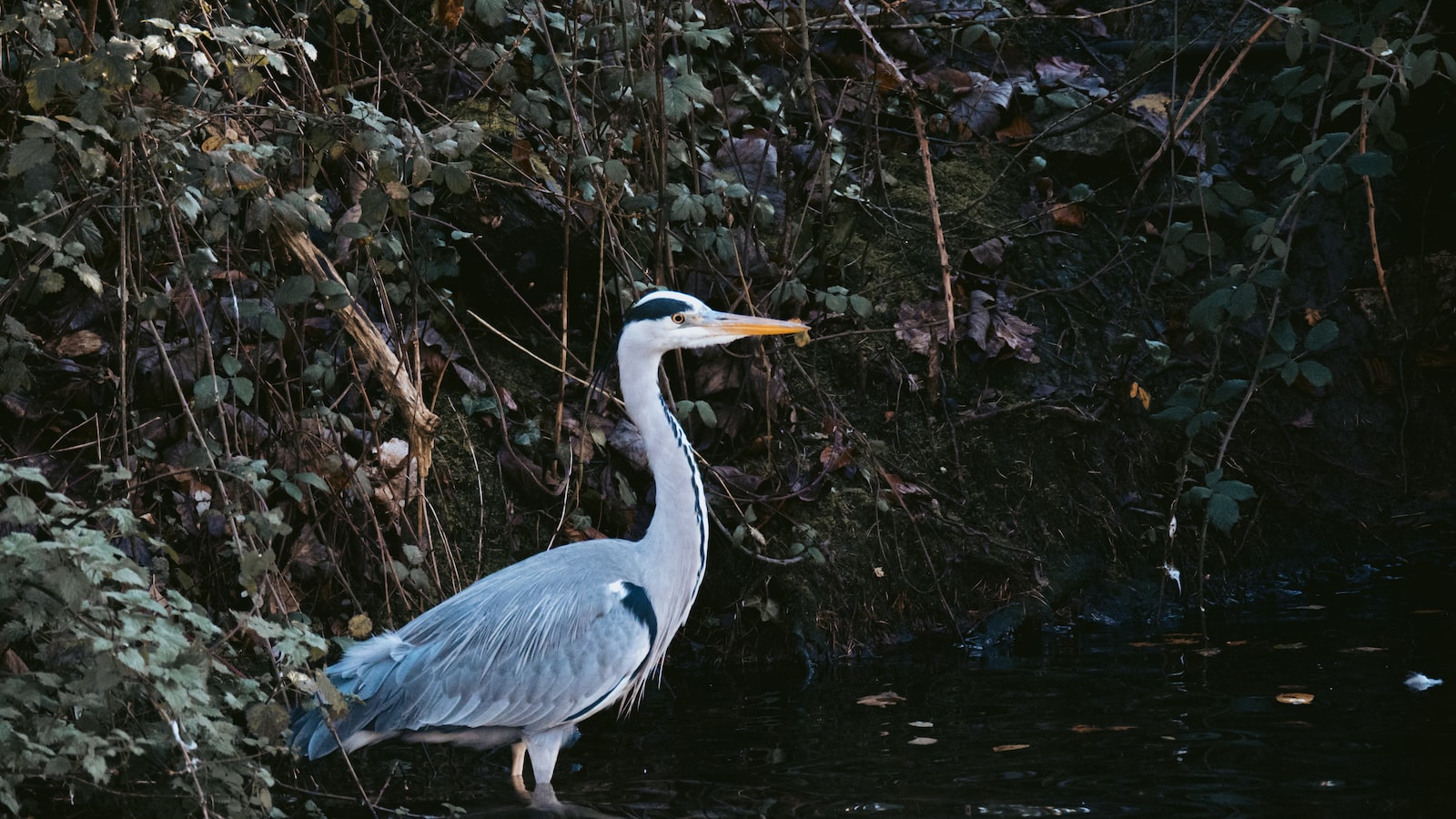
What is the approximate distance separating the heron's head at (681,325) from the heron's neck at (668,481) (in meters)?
0.08

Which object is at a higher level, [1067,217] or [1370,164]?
[1370,164]

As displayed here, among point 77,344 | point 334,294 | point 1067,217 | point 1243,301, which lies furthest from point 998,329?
point 77,344

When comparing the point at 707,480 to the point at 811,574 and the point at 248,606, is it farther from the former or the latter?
the point at 248,606

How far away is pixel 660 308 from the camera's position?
A: 464 centimetres

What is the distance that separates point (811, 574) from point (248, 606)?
2.24m

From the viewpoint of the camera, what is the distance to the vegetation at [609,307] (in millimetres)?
3723

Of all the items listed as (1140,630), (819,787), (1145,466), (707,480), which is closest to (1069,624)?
(1140,630)

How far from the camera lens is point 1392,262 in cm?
711

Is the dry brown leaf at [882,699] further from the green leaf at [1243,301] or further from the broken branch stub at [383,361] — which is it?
the green leaf at [1243,301]

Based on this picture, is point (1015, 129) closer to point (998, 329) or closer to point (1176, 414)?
point (998, 329)

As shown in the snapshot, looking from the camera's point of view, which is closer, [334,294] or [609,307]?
[334,294]

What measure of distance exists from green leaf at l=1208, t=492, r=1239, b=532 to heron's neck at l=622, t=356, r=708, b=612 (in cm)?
193

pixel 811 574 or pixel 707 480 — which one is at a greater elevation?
pixel 707 480

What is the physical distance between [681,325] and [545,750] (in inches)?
56.9
